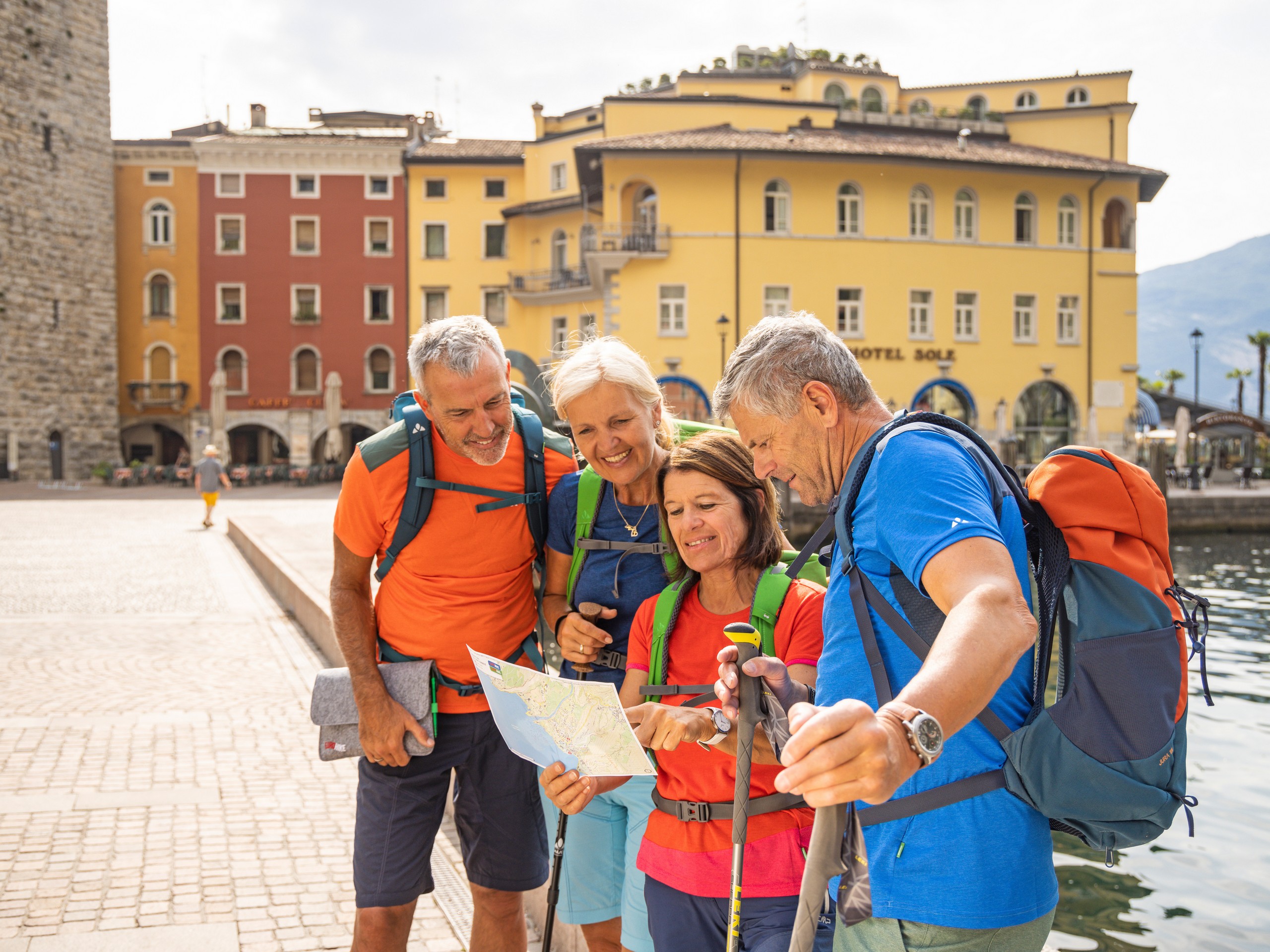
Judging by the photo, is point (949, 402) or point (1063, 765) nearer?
point (1063, 765)

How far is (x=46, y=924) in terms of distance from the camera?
11.9ft

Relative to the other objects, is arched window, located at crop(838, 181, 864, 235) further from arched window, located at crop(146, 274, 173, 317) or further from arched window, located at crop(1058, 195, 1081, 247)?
arched window, located at crop(146, 274, 173, 317)

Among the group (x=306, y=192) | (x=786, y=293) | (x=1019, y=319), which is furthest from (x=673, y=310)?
(x=306, y=192)

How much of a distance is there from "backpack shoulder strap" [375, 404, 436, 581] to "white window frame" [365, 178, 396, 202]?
138 ft

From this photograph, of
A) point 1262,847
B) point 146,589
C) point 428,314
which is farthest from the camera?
point 428,314

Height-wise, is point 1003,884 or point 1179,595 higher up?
point 1179,595

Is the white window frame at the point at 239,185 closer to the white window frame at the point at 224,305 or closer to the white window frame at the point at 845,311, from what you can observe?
the white window frame at the point at 224,305

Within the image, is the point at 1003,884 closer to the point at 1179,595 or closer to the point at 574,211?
the point at 1179,595

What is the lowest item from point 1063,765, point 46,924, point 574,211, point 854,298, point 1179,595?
point 46,924

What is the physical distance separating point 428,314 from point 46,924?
40277 mm

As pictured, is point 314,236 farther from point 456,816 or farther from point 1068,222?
point 456,816

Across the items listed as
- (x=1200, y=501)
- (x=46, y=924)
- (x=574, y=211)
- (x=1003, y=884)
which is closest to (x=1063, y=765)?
(x=1003, y=884)

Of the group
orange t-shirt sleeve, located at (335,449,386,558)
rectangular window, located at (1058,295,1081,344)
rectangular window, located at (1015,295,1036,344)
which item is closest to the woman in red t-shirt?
orange t-shirt sleeve, located at (335,449,386,558)

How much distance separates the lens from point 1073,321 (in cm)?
3669
